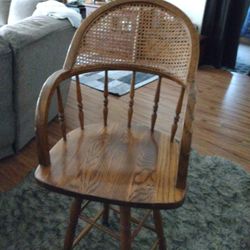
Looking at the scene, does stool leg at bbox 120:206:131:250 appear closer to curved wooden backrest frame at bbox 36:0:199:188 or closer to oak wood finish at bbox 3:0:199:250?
oak wood finish at bbox 3:0:199:250

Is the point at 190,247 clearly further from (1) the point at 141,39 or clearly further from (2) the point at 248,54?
(2) the point at 248,54

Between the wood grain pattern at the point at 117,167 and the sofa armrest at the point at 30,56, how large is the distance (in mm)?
633

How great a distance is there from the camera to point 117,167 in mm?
935

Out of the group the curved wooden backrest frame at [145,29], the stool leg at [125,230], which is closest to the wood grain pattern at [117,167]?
the stool leg at [125,230]

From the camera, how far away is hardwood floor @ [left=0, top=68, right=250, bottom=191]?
176 centimetres

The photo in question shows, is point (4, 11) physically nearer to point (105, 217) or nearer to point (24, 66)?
point (24, 66)

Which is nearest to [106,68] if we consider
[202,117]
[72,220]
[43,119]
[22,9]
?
[43,119]

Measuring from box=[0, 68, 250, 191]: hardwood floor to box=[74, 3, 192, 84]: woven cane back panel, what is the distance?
35.2 inches

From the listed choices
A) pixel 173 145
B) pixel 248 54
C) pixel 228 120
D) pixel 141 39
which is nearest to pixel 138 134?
pixel 173 145

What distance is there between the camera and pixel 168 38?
1086mm

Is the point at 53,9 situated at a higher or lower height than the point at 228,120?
higher

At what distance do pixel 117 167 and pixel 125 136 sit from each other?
21 centimetres

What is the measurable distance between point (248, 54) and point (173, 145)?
3.65 metres

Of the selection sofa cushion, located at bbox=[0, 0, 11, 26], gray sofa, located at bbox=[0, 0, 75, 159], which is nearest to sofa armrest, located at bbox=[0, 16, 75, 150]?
gray sofa, located at bbox=[0, 0, 75, 159]
